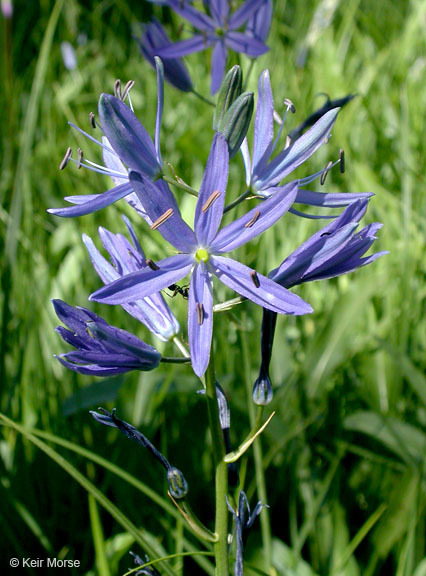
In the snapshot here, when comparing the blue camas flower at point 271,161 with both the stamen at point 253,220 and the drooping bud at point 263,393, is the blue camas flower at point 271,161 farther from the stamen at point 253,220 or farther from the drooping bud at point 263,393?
the drooping bud at point 263,393

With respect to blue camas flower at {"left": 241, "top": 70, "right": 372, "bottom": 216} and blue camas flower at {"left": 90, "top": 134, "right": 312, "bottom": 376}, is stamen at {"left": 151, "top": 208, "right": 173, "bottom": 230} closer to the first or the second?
blue camas flower at {"left": 90, "top": 134, "right": 312, "bottom": 376}

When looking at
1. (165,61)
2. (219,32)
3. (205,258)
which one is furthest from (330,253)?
(219,32)

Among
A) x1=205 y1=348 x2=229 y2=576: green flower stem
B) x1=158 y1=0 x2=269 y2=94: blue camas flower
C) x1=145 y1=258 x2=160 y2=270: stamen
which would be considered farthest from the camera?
x1=158 y1=0 x2=269 y2=94: blue camas flower

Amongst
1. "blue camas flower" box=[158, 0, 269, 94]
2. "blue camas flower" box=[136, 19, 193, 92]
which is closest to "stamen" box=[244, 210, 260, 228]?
"blue camas flower" box=[136, 19, 193, 92]

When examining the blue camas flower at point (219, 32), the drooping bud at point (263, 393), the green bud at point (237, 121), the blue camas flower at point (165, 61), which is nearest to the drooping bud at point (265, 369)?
the drooping bud at point (263, 393)

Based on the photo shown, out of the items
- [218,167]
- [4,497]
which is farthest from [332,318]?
[218,167]

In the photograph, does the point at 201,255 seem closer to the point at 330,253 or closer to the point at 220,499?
the point at 330,253
